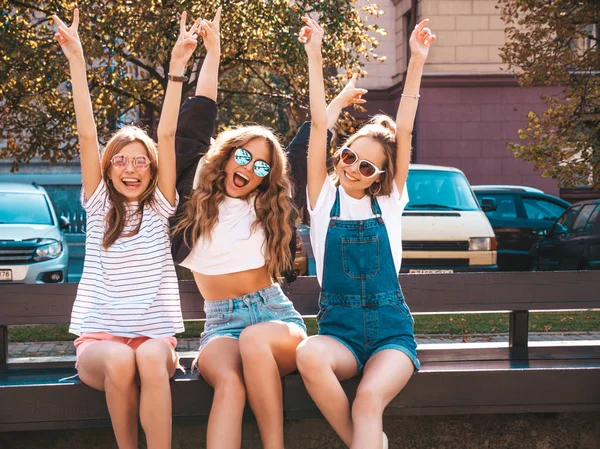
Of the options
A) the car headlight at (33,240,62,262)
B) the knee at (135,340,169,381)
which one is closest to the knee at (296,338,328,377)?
the knee at (135,340,169,381)

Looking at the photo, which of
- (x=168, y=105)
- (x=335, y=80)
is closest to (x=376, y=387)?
(x=168, y=105)

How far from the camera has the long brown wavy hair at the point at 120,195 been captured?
4105mm

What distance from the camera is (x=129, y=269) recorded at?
4070mm

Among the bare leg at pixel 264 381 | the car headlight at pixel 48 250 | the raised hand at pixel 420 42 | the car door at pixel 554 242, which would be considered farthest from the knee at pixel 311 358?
the car door at pixel 554 242

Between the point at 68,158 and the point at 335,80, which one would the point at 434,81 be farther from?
the point at 68,158

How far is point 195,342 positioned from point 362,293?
15.9 feet

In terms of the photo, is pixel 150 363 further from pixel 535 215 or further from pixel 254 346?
pixel 535 215

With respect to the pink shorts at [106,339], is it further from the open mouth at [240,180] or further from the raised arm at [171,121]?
the open mouth at [240,180]

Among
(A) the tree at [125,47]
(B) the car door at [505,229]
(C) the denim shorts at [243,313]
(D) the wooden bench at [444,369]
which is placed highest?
(A) the tree at [125,47]

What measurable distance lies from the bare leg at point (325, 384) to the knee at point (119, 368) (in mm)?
769

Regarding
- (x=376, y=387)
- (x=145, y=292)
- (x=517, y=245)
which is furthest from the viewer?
(x=517, y=245)

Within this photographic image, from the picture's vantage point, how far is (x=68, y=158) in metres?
11.5

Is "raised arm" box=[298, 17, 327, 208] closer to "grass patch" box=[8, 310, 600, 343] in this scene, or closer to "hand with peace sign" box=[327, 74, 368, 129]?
"hand with peace sign" box=[327, 74, 368, 129]

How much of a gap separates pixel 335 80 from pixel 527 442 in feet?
26.0
